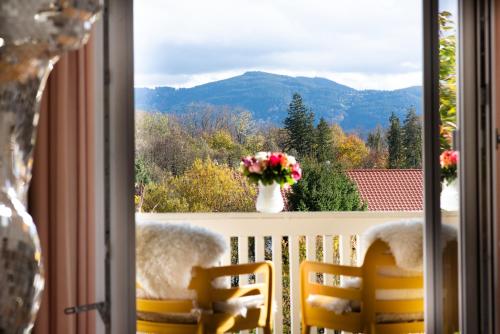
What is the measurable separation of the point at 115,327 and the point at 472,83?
1409 mm

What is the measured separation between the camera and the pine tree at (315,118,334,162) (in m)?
4.16

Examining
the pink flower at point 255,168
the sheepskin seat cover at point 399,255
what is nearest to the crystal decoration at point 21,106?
the sheepskin seat cover at point 399,255

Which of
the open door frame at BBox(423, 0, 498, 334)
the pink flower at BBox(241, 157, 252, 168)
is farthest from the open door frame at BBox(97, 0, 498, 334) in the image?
the pink flower at BBox(241, 157, 252, 168)

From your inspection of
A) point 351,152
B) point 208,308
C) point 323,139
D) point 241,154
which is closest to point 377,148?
point 351,152

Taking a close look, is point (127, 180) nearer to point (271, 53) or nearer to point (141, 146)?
point (141, 146)

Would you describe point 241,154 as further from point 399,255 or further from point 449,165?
point 449,165

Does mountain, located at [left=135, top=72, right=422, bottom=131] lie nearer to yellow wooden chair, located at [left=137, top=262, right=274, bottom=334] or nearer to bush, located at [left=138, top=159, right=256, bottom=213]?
bush, located at [left=138, top=159, right=256, bottom=213]

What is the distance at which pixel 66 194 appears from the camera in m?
2.00

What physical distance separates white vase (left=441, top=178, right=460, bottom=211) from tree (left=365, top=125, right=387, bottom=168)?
5.95 feet

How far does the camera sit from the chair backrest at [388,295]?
2.95 m

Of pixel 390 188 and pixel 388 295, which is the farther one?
pixel 390 188

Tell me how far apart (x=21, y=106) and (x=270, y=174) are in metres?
3.54

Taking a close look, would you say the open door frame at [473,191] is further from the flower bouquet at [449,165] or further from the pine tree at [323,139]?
the pine tree at [323,139]

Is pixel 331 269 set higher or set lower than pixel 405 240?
lower
